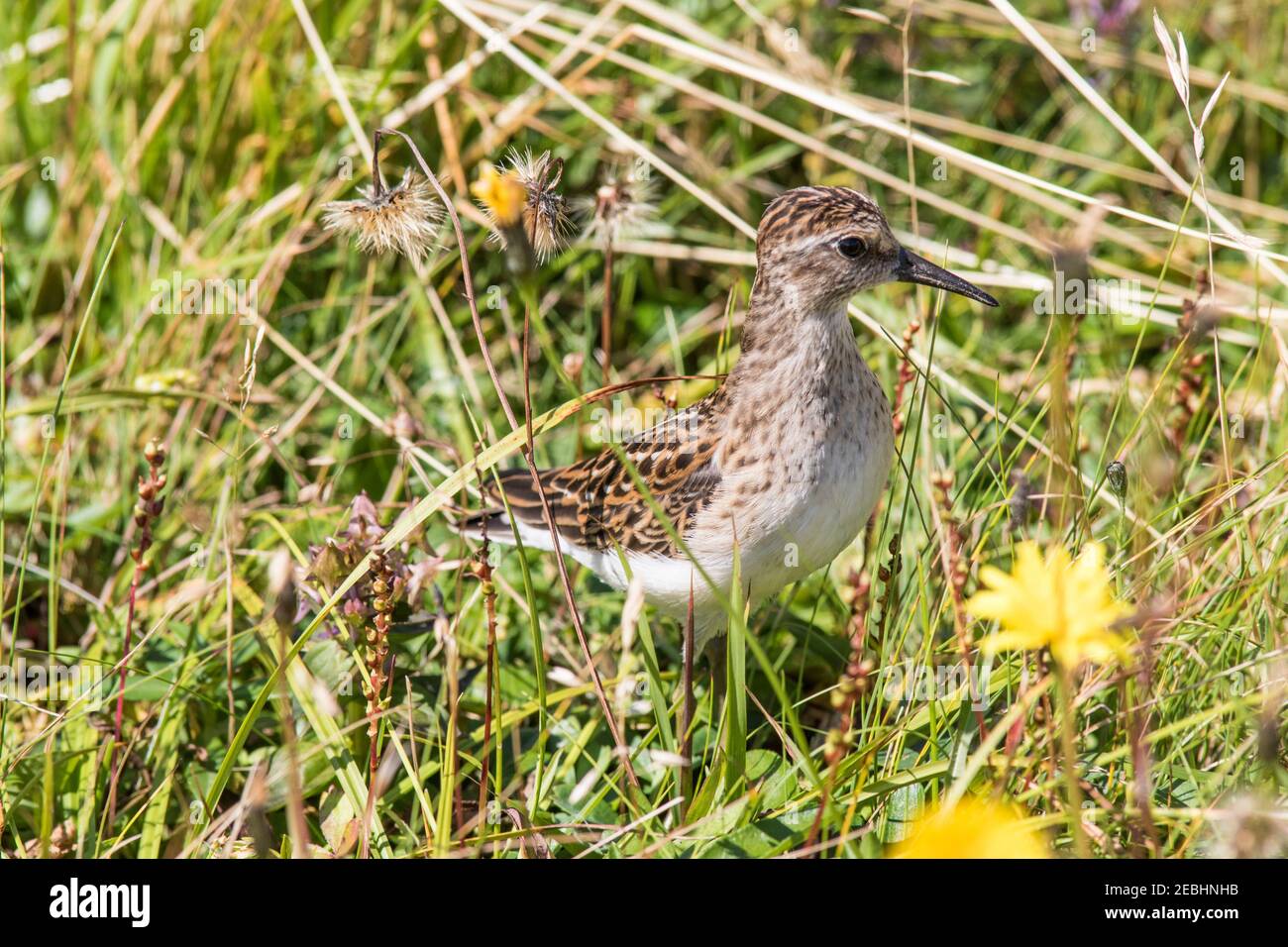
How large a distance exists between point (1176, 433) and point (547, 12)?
2.96 metres

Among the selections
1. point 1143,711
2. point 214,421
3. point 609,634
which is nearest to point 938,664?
point 1143,711

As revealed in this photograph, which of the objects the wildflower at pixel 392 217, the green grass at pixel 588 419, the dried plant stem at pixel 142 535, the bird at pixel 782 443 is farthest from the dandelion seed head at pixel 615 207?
the dried plant stem at pixel 142 535

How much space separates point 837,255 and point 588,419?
1.54m

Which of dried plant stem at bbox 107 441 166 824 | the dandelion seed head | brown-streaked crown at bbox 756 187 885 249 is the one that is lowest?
dried plant stem at bbox 107 441 166 824

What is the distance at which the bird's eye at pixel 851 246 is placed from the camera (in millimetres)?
4016

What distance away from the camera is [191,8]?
247 inches

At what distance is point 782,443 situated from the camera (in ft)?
12.9

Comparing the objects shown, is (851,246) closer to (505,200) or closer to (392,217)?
(392,217)

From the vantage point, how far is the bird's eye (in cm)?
402

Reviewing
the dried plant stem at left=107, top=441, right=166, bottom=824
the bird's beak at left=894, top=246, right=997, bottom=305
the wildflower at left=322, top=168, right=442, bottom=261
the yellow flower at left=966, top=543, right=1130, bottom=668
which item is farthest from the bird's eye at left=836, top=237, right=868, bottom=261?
the dried plant stem at left=107, top=441, right=166, bottom=824

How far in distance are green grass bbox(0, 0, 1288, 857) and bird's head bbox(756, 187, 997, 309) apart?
15.3 inches

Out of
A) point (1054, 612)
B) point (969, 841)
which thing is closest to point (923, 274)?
point (1054, 612)

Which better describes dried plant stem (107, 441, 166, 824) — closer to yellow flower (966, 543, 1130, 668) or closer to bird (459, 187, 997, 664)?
bird (459, 187, 997, 664)

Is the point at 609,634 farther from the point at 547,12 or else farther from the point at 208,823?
the point at 547,12
